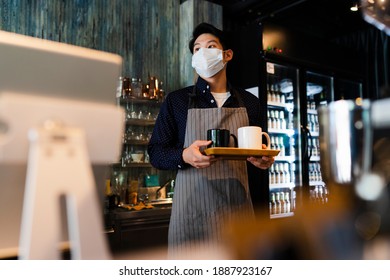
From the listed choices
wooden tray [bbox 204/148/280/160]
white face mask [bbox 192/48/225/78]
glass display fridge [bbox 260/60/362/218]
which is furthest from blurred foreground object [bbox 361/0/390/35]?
glass display fridge [bbox 260/60/362/218]

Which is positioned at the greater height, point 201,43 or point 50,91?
point 201,43

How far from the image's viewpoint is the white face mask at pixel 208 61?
1558 millimetres

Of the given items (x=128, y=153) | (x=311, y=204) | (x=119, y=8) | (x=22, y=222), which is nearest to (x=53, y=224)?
(x=22, y=222)

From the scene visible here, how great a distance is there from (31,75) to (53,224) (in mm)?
244

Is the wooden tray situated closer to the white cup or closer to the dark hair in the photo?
the white cup

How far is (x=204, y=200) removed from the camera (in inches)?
54.0

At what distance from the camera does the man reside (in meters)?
1.35

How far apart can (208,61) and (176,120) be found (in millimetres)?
315

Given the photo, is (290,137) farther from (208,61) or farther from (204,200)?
(204,200)

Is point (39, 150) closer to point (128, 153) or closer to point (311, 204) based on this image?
point (311, 204)

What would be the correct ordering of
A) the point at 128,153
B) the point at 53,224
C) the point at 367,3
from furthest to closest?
the point at 128,153
the point at 367,3
the point at 53,224

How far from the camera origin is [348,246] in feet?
1.66

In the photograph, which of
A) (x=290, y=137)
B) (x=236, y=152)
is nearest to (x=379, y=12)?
(x=236, y=152)

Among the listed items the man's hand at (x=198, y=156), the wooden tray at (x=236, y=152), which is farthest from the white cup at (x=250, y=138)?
the man's hand at (x=198, y=156)
